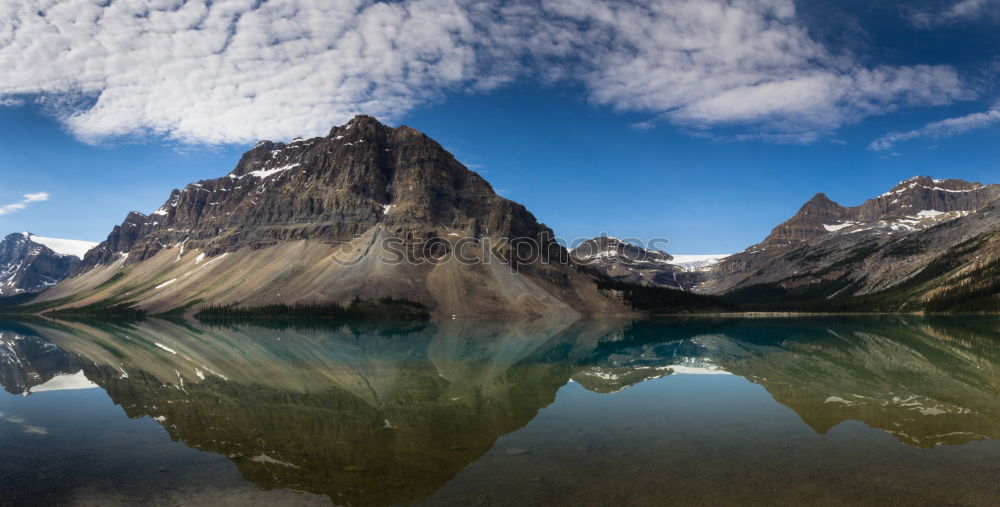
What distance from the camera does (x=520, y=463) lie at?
20.0 meters

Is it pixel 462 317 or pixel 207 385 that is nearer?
pixel 207 385

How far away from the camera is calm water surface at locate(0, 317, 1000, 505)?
1723 centimetres

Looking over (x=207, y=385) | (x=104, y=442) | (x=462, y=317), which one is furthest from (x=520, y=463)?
(x=462, y=317)

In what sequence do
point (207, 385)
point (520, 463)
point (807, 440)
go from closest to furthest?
1. point (520, 463)
2. point (807, 440)
3. point (207, 385)

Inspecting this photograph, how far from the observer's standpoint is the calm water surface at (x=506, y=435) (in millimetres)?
17234

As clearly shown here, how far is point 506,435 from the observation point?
2456cm

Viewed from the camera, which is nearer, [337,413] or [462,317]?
[337,413]

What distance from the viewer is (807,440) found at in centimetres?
2281

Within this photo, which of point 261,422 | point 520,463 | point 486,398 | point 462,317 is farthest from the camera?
point 462,317

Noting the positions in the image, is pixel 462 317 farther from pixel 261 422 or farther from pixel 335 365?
pixel 261 422

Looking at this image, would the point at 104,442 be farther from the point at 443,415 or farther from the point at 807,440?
the point at 807,440

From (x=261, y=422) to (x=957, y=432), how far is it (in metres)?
31.5

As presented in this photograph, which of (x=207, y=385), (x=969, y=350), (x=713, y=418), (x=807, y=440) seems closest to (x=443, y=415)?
(x=713, y=418)

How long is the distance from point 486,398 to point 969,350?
60.2 m
